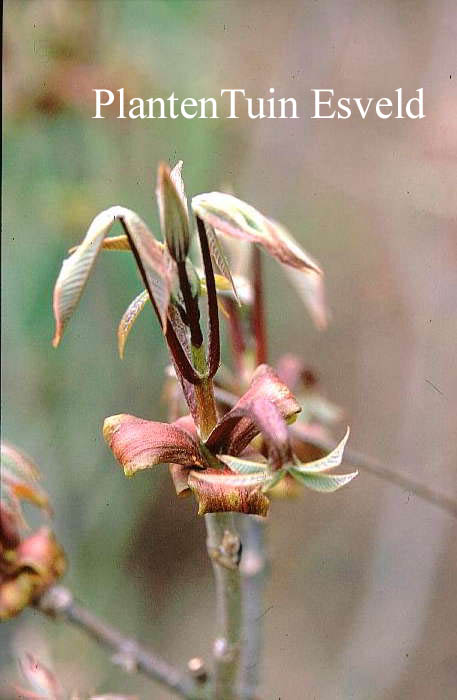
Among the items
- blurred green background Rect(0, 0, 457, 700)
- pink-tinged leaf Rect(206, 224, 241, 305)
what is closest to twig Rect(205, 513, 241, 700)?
pink-tinged leaf Rect(206, 224, 241, 305)

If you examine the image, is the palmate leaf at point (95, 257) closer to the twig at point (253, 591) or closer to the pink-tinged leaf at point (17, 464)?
the pink-tinged leaf at point (17, 464)

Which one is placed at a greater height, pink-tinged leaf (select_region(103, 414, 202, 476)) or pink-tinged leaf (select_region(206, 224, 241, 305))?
Result: pink-tinged leaf (select_region(206, 224, 241, 305))

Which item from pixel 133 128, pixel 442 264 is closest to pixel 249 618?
pixel 442 264

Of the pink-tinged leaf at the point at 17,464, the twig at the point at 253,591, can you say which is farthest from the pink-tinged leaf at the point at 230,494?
the twig at the point at 253,591

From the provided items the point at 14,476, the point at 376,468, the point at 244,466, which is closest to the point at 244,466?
the point at 244,466

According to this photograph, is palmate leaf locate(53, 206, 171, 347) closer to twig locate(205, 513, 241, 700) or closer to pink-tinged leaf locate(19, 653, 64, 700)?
twig locate(205, 513, 241, 700)
